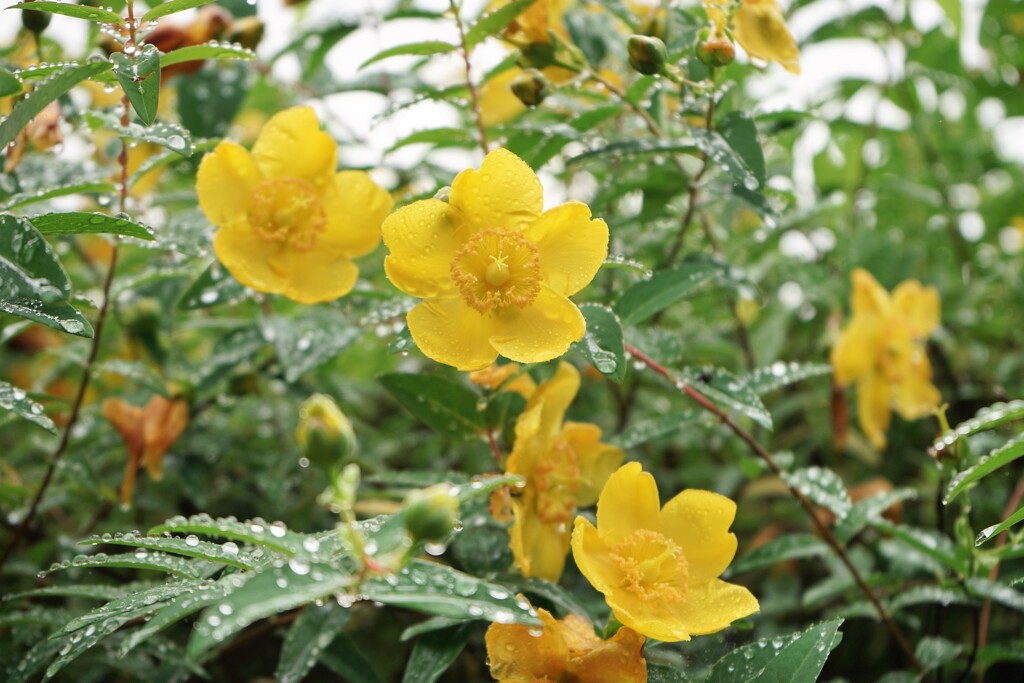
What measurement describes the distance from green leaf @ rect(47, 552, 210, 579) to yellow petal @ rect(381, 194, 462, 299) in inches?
12.4

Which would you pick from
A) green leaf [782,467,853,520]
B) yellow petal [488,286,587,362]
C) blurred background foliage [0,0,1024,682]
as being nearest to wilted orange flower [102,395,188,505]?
blurred background foliage [0,0,1024,682]

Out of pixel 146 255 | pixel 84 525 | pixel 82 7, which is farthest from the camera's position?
pixel 146 255

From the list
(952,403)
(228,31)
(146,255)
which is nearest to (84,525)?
(146,255)

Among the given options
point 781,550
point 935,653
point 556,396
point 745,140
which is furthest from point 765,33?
point 935,653

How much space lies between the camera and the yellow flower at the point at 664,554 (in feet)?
2.85

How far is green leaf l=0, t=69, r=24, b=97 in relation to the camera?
0.86 m

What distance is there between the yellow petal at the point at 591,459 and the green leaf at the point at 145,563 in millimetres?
Answer: 410

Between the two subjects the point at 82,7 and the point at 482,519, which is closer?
the point at 82,7

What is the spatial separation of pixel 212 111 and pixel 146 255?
0.87ft

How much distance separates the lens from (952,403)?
65.6 inches

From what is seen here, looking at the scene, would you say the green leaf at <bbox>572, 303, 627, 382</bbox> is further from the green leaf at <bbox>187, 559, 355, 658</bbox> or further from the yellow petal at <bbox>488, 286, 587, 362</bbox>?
the green leaf at <bbox>187, 559, 355, 658</bbox>

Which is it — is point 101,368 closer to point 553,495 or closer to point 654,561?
point 553,495

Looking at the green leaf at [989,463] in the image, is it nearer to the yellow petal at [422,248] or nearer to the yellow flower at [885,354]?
the yellow petal at [422,248]

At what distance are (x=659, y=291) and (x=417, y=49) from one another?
43 cm
